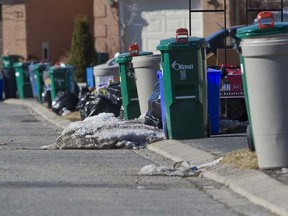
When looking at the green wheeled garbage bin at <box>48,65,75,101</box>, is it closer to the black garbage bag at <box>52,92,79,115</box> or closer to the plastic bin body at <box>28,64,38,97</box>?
the black garbage bag at <box>52,92,79,115</box>

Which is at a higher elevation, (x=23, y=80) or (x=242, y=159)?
(x=242, y=159)

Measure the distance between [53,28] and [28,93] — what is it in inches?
270

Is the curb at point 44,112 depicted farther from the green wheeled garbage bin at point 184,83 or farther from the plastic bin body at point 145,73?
the green wheeled garbage bin at point 184,83

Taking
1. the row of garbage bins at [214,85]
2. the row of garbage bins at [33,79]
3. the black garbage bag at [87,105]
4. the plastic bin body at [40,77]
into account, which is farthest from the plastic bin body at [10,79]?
the row of garbage bins at [214,85]

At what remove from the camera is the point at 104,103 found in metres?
19.5

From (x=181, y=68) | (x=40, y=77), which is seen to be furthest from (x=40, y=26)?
(x=181, y=68)

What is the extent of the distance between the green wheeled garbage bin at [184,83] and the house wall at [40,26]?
950 inches

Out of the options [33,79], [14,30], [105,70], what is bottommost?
[33,79]

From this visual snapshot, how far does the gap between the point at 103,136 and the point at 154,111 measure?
1.57 m

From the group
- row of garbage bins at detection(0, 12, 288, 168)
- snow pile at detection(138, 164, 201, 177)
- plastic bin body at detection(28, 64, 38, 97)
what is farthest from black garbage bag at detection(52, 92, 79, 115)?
snow pile at detection(138, 164, 201, 177)

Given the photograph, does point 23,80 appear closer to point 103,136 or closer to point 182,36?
point 103,136

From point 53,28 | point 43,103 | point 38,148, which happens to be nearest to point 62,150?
point 38,148

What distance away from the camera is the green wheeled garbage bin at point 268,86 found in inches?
394

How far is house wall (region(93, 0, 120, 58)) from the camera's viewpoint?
34750mm
